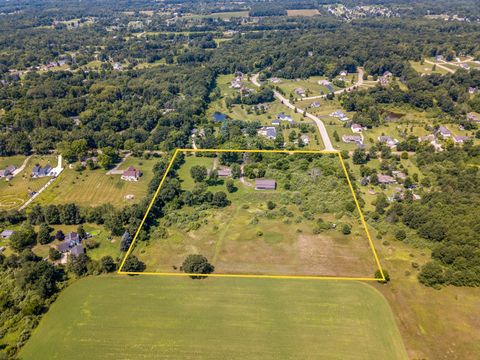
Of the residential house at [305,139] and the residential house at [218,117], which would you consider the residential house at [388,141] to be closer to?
the residential house at [305,139]

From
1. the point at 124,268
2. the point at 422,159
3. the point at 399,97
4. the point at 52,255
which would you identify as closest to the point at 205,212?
the point at 124,268

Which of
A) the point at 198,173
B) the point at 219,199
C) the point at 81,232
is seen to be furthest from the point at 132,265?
the point at 198,173

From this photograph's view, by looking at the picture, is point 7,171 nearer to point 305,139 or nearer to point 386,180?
point 305,139

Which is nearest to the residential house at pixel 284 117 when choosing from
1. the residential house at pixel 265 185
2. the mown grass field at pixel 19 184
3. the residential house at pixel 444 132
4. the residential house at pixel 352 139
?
the residential house at pixel 352 139

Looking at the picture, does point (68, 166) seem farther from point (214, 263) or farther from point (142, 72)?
point (142, 72)

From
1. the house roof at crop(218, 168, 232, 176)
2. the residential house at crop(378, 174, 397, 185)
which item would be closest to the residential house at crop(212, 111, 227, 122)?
the house roof at crop(218, 168, 232, 176)

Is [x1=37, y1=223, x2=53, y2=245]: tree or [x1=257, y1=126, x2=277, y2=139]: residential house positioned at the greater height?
[x1=257, y1=126, x2=277, y2=139]: residential house

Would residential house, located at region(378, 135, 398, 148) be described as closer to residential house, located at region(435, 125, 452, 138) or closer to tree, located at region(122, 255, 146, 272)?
residential house, located at region(435, 125, 452, 138)
